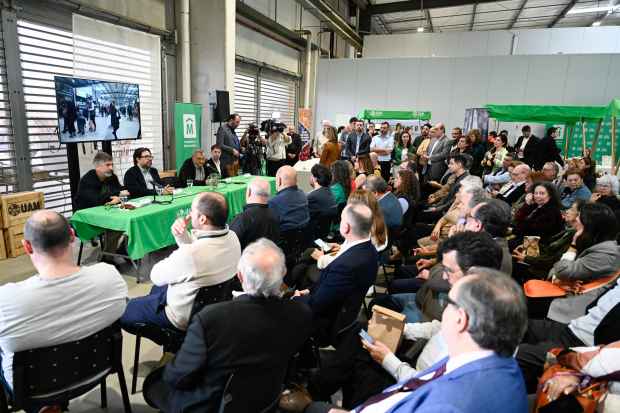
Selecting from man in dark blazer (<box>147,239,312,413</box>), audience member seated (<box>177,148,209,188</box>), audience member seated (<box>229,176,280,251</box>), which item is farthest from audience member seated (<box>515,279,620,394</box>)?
audience member seated (<box>177,148,209,188</box>)

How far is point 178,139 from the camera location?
6.51 meters

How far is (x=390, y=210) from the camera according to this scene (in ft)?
11.5

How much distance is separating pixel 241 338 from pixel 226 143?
18.9 ft

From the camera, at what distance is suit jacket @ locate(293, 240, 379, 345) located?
78.3 inches

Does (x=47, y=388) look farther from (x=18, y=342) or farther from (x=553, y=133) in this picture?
(x=553, y=133)

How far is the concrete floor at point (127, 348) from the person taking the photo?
2117mm

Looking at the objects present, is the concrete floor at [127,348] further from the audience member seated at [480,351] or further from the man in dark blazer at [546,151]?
the man in dark blazer at [546,151]

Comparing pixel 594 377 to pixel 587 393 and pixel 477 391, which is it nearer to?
pixel 587 393

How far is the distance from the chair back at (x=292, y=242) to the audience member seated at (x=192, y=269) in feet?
3.71

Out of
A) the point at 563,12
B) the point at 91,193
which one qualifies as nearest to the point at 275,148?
the point at 91,193

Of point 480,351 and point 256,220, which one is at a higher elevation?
point 480,351

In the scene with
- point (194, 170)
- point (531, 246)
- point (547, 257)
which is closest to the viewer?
point (547, 257)

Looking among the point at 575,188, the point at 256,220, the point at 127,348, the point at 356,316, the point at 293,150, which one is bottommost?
the point at 127,348

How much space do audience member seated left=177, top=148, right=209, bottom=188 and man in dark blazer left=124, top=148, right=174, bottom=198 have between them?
1.89 ft
